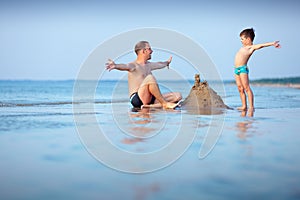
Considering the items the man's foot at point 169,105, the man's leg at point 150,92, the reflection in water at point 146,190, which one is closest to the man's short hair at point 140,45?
the man's leg at point 150,92

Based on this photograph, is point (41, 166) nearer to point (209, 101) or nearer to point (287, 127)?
point (287, 127)

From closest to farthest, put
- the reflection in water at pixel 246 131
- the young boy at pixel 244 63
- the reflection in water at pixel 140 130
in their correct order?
1. the reflection in water at pixel 246 131
2. the reflection in water at pixel 140 130
3. the young boy at pixel 244 63

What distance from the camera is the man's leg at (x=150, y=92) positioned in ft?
17.5

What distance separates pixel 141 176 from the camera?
179 centimetres

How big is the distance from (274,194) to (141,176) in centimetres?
62

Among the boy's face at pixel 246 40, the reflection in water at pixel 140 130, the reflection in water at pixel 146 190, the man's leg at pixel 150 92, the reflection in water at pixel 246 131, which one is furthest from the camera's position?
the boy's face at pixel 246 40

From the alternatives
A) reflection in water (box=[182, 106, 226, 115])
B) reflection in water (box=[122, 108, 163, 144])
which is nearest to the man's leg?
reflection in water (box=[182, 106, 226, 115])

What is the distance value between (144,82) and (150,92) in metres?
0.21

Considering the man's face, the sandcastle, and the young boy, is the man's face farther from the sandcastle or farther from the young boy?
the young boy

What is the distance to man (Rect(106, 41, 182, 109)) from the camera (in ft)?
17.8

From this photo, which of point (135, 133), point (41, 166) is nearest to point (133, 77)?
point (135, 133)

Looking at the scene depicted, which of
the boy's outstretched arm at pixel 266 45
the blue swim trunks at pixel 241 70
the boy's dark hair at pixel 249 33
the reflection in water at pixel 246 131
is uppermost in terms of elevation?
the boy's dark hair at pixel 249 33

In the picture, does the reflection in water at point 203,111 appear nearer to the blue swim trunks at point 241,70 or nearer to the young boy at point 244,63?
the young boy at point 244,63

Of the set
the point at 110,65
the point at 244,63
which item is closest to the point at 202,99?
the point at 244,63
